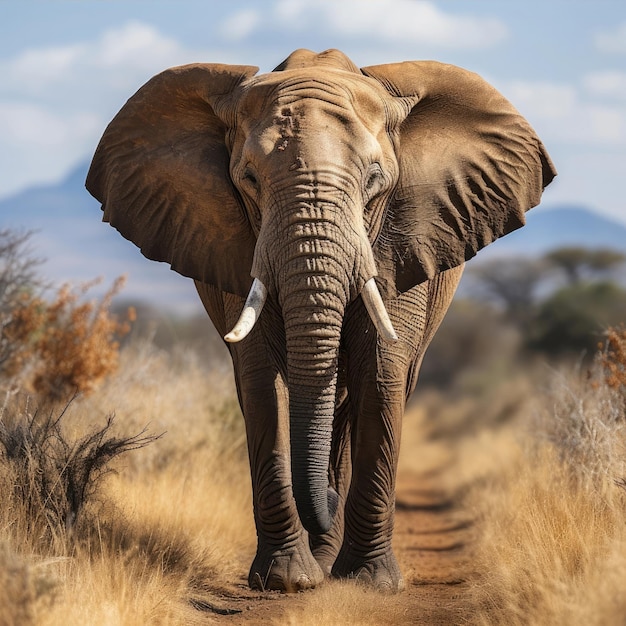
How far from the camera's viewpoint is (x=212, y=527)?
30.7ft

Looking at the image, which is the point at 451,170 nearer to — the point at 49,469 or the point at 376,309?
the point at 376,309

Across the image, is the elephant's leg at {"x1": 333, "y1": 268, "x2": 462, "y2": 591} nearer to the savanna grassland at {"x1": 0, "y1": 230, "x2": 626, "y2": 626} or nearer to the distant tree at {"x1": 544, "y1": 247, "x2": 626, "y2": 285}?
the savanna grassland at {"x1": 0, "y1": 230, "x2": 626, "y2": 626}

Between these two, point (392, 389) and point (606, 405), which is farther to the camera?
point (606, 405)

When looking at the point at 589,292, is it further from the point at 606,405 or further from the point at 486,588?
the point at 486,588

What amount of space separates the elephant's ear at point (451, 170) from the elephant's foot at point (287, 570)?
1.65 metres

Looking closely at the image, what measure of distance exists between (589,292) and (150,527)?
2759cm

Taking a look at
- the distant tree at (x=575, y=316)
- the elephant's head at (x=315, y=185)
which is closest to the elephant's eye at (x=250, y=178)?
the elephant's head at (x=315, y=185)

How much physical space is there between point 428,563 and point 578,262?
133 feet

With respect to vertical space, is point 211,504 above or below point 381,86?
below

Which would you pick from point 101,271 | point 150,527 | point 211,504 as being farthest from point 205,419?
point 101,271

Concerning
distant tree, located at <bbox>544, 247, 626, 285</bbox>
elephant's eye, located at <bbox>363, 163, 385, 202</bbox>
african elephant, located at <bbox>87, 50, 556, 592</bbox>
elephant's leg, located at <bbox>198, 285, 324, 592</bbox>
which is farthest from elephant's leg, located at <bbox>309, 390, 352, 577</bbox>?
distant tree, located at <bbox>544, 247, 626, 285</bbox>

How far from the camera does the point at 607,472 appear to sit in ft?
26.7

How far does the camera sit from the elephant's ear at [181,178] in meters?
7.64

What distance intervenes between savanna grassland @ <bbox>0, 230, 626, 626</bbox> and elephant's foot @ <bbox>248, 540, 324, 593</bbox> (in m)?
0.12
